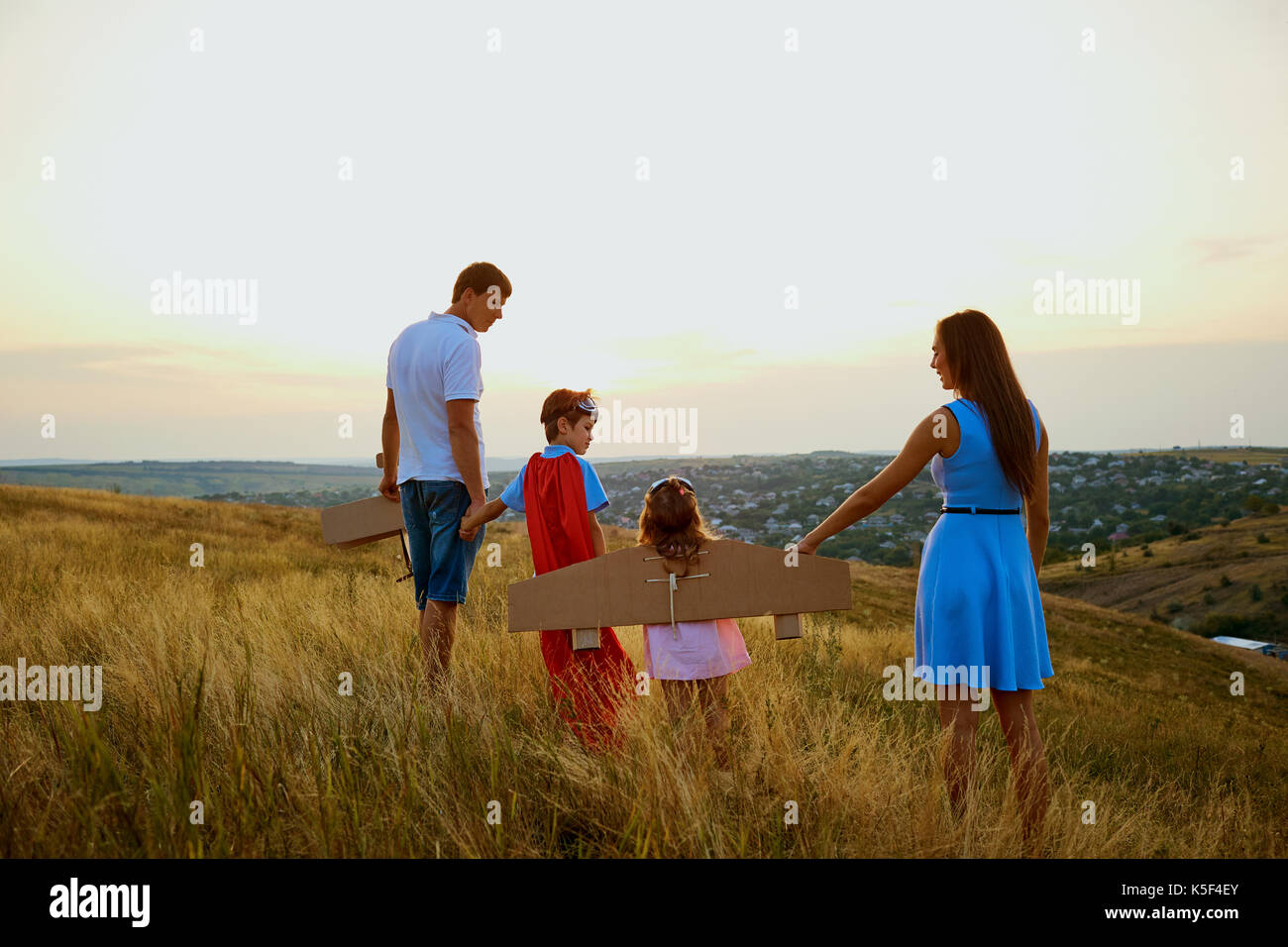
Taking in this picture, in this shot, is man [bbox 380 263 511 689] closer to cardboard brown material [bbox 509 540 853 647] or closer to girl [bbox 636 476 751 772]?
cardboard brown material [bbox 509 540 853 647]

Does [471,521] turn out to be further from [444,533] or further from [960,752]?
[960,752]

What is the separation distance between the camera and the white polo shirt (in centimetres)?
439

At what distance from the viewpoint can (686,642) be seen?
390 centimetres

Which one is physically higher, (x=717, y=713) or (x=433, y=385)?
(x=433, y=385)

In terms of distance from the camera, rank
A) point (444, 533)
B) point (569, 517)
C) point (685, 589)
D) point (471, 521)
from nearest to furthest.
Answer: point (685, 589)
point (569, 517)
point (471, 521)
point (444, 533)

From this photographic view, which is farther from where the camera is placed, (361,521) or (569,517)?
(361,521)

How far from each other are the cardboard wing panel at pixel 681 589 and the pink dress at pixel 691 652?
243mm

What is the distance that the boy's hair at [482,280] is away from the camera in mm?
4617

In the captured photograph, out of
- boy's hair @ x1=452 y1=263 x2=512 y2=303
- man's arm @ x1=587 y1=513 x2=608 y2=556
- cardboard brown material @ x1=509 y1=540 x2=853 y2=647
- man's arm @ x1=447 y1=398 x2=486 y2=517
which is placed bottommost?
cardboard brown material @ x1=509 y1=540 x2=853 y2=647

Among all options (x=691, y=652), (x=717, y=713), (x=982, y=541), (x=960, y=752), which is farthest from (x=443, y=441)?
(x=960, y=752)

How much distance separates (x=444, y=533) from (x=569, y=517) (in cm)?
76

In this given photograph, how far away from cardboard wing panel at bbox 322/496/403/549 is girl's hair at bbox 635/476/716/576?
6.11 ft
